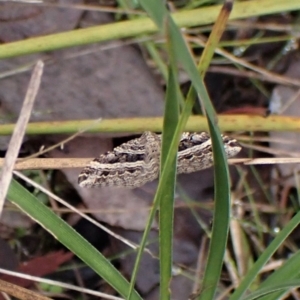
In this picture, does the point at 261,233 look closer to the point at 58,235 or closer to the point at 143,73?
the point at 143,73

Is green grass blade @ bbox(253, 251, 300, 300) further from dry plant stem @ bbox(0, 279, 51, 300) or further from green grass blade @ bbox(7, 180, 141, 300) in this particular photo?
dry plant stem @ bbox(0, 279, 51, 300)

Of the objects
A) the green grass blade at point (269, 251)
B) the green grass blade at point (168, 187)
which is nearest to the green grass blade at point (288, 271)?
the green grass blade at point (269, 251)

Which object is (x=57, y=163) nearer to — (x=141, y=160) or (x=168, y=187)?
(x=141, y=160)

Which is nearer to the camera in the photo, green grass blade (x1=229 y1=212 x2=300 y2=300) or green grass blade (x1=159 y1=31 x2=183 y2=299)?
green grass blade (x1=159 y1=31 x2=183 y2=299)

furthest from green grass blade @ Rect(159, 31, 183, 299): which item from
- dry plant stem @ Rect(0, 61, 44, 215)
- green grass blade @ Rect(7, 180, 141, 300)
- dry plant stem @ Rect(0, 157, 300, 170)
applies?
dry plant stem @ Rect(0, 157, 300, 170)

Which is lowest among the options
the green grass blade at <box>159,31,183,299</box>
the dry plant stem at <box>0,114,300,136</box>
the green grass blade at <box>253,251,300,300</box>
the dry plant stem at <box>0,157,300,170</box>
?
the green grass blade at <box>253,251,300,300</box>

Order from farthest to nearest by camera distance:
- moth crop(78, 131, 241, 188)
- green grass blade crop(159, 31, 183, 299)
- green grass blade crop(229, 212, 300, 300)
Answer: moth crop(78, 131, 241, 188) < green grass blade crop(229, 212, 300, 300) < green grass blade crop(159, 31, 183, 299)

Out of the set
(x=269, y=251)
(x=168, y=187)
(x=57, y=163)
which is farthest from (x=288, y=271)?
(x=57, y=163)

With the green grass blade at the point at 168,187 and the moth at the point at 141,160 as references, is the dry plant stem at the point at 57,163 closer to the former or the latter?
the moth at the point at 141,160
